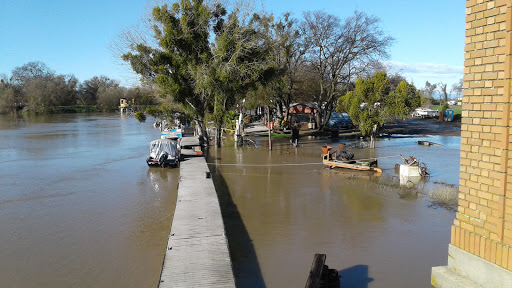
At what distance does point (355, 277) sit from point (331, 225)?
9.49ft

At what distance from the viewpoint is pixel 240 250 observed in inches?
334

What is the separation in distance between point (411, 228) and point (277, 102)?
88.5 feet

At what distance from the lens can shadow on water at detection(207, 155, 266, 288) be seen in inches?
282

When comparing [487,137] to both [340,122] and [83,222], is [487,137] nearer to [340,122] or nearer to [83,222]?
[83,222]

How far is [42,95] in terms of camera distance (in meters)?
87.0

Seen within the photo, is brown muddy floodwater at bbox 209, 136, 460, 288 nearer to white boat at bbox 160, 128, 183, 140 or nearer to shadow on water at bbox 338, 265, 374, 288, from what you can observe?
shadow on water at bbox 338, 265, 374, 288

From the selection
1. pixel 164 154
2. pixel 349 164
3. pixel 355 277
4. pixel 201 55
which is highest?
pixel 201 55

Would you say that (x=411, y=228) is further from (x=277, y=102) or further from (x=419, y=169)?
(x=277, y=102)

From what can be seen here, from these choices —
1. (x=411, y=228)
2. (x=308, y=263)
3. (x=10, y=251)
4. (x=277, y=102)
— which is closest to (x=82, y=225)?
(x=10, y=251)

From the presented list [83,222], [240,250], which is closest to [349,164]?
[240,250]

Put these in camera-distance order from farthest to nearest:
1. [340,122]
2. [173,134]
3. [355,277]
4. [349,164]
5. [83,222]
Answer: [340,122]
[173,134]
[349,164]
[83,222]
[355,277]

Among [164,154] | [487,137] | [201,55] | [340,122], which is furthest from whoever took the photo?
[340,122]

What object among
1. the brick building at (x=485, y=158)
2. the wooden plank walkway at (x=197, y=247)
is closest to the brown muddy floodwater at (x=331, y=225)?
the wooden plank walkway at (x=197, y=247)

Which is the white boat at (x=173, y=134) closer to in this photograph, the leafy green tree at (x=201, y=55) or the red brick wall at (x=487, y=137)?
the leafy green tree at (x=201, y=55)
